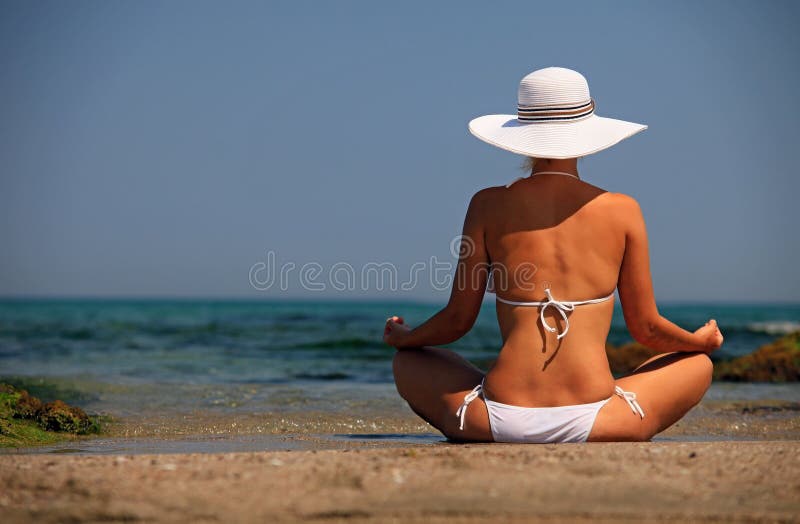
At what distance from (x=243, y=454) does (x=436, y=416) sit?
0.92 m

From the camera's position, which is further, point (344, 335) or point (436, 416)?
point (344, 335)

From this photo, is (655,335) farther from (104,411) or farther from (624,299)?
(104,411)

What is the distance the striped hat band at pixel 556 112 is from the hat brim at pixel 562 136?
0.02 meters

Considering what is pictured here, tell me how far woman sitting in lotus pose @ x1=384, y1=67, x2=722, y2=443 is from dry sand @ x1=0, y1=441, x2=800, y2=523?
382 mm

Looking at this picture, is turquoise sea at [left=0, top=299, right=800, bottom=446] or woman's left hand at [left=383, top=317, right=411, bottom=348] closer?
woman's left hand at [left=383, top=317, right=411, bottom=348]

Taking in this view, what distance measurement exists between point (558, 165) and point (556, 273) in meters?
0.41

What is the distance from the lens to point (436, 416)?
3.52 meters

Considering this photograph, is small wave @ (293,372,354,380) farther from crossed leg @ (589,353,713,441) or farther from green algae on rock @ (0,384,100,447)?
crossed leg @ (589,353,713,441)

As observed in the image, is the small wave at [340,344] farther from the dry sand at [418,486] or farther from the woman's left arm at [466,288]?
the dry sand at [418,486]

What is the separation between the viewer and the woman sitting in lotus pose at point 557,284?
3193 mm

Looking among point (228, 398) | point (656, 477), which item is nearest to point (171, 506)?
point (656, 477)

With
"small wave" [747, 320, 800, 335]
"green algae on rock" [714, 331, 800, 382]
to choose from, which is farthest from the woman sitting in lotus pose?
"small wave" [747, 320, 800, 335]

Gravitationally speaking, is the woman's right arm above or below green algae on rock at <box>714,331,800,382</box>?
above

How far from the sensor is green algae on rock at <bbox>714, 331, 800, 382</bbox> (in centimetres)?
902
